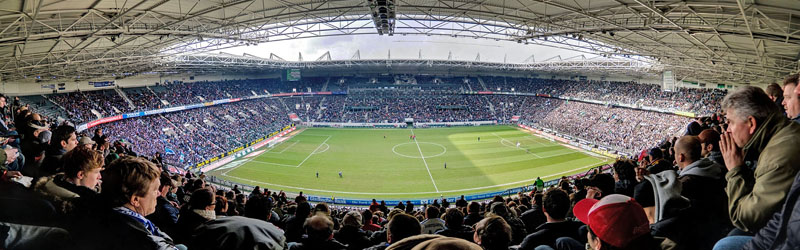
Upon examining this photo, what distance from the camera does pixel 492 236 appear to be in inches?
115

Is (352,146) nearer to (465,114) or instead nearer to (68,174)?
(465,114)

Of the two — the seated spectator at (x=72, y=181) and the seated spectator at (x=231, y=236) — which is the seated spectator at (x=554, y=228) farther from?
the seated spectator at (x=72, y=181)

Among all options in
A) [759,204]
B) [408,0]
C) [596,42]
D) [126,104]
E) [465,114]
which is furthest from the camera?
[465,114]

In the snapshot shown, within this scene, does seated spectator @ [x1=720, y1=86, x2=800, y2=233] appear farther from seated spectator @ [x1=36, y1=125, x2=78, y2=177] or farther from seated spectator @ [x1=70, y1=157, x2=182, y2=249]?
seated spectator @ [x1=36, y1=125, x2=78, y2=177]

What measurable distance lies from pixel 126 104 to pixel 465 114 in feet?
161

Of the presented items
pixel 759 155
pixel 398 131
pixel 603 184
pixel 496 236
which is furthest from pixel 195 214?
pixel 398 131

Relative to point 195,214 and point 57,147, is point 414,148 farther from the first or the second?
point 195,214

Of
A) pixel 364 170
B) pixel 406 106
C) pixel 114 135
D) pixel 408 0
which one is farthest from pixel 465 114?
pixel 114 135

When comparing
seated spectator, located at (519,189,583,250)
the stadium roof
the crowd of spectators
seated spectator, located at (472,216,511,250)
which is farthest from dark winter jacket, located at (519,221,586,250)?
the crowd of spectators

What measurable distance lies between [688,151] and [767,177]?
200cm

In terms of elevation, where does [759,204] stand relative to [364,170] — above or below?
above

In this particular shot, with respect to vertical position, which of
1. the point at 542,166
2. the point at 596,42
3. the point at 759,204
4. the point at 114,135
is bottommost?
the point at 542,166

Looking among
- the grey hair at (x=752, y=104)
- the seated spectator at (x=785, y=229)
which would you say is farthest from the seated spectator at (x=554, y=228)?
the seated spectator at (x=785, y=229)

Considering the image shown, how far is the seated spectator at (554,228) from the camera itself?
351cm
